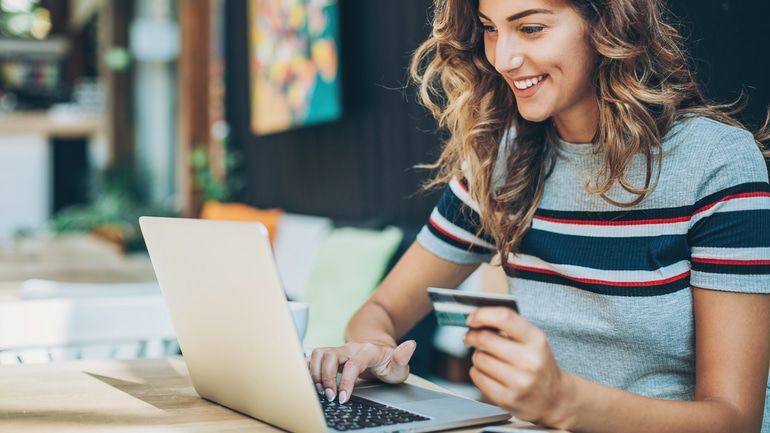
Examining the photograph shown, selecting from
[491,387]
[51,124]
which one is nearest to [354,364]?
[491,387]

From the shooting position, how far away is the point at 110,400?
1.15 meters

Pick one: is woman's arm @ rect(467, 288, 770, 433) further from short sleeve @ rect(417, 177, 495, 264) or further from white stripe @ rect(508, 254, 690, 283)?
short sleeve @ rect(417, 177, 495, 264)

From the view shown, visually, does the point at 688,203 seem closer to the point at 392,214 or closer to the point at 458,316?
the point at 458,316

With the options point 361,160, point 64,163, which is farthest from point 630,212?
point 64,163

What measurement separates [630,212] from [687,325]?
7.3 inches

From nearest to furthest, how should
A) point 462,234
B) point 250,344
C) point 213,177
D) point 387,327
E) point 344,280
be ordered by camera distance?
1. point 250,344
2. point 387,327
3. point 462,234
4. point 344,280
5. point 213,177

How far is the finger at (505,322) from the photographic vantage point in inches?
33.7

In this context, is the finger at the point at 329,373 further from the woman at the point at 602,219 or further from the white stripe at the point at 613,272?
the white stripe at the point at 613,272

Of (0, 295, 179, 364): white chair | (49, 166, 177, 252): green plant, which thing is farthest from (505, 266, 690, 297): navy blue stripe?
(49, 166, 177, 252): green plant

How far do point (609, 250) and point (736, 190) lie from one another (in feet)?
0.69

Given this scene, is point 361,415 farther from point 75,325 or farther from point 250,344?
point 75,325

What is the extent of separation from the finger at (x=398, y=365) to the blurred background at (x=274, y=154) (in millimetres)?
555

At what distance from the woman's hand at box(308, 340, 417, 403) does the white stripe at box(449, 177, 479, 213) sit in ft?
1.37

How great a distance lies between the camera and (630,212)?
4.46 ft
